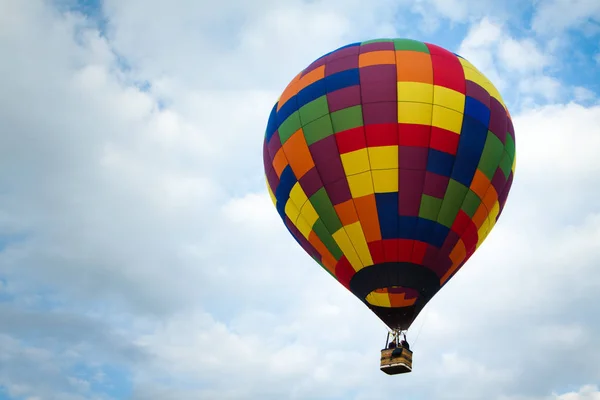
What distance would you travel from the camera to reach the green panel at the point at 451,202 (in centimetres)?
1530

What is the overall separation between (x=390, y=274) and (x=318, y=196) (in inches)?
92.7

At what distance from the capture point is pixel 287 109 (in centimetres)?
1686

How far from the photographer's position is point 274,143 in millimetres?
16969

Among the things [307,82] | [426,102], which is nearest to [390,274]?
[426,102]

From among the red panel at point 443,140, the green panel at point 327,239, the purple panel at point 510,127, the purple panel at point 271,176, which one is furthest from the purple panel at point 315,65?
the purple panel at point 510,127

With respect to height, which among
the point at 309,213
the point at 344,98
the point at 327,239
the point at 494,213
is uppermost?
the point at 344,98

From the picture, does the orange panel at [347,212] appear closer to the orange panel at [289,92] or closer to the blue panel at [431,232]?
the blue panel at [431,232]

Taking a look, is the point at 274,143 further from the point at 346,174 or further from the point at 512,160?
the point at 512,160

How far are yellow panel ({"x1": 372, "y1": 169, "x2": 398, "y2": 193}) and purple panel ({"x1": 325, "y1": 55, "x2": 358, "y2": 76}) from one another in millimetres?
2744

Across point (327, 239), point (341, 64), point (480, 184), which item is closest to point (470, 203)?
point (480, 184)

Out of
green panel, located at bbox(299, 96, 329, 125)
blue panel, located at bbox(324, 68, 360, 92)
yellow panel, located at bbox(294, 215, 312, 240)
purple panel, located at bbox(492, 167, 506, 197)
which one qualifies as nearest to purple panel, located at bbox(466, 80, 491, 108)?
purple panel, located at bbox(492, 167, 506, 197)

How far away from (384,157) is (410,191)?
3.03 ft

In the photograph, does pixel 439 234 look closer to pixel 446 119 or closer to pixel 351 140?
pixel 446 119

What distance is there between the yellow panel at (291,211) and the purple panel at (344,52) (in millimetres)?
3540
